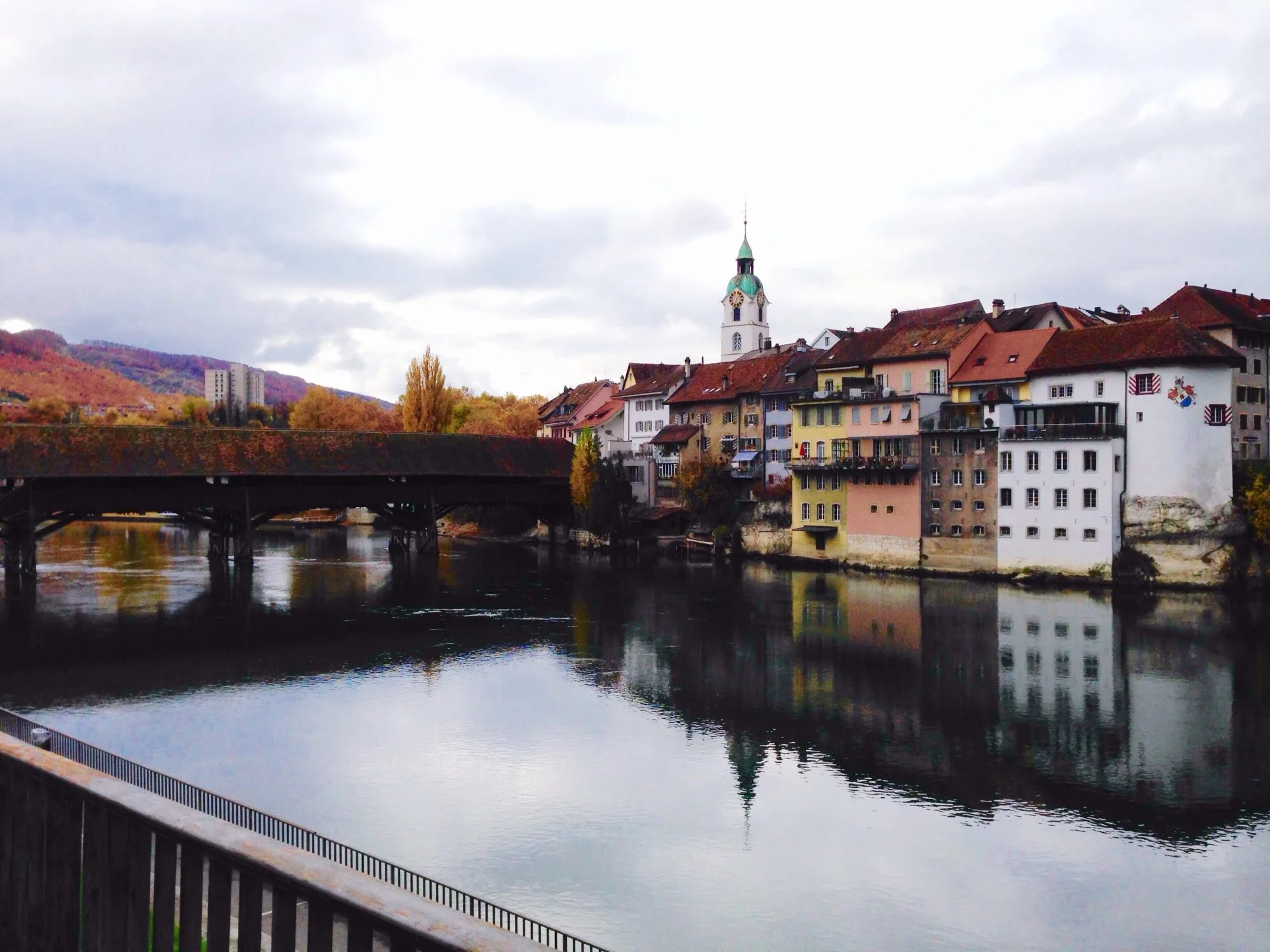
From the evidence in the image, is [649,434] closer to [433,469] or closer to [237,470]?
[433,469]

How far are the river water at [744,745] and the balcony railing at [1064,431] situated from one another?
5841 mm

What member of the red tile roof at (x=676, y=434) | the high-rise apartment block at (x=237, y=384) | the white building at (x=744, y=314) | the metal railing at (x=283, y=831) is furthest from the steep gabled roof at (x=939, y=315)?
the high-rise apartment block at (x=237, y=384)

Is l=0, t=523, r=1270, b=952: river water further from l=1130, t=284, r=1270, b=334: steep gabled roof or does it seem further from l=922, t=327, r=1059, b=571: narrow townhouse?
l=1130, t=284, r=1270, b=334: steep gabled roof

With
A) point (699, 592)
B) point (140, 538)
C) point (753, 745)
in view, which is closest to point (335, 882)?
point (753, 745)

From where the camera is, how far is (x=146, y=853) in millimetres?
3434

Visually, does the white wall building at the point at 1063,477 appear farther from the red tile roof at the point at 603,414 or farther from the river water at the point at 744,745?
the red tile roof at the point at 603,414

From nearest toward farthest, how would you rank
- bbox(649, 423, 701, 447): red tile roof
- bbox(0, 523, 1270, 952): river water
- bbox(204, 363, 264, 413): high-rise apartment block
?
1. bbox(0, 523, 1270, 952): river water
2. bbox(649, 423, 701, 447): red tile roof
3. bbox(204, 363, 264, 413): high-rise apartment block

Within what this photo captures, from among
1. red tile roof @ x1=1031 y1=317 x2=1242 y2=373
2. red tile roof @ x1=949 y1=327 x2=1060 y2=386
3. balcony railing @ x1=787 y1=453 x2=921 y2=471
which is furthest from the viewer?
balcony railing @ x1=787 y1=453 x2=921 y2=471

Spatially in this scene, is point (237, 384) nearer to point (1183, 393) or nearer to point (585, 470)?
point (585, 470)

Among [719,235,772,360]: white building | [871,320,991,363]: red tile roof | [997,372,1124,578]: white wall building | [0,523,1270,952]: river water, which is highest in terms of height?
[719,235,772,360]: white building

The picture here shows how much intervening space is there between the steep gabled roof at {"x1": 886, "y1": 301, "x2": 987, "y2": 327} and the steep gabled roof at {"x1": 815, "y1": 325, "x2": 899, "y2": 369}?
75 cm

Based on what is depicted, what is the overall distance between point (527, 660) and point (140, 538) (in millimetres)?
48064

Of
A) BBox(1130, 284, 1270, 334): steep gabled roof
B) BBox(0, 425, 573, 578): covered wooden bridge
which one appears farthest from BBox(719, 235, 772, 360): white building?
BBox(1130, 284, 1270, 334): steep gabled roof

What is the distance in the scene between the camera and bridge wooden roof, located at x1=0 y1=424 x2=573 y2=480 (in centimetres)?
3772
